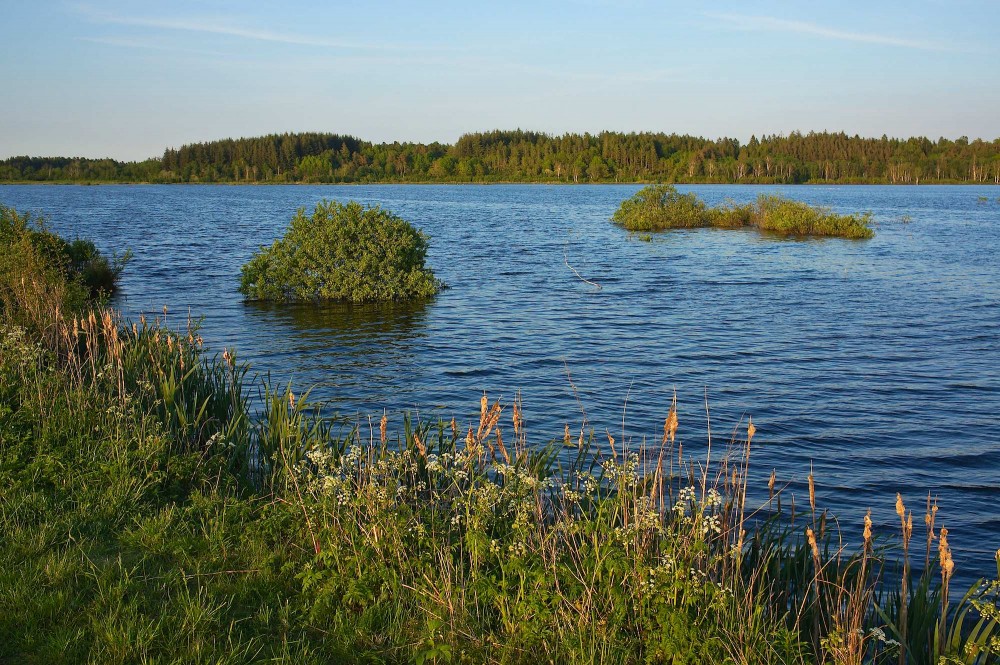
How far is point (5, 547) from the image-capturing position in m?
5.76

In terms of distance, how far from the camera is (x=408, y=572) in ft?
18.8

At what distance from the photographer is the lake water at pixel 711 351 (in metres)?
12.2

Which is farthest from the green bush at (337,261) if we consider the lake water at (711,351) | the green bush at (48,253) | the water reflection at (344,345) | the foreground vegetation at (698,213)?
the foreground vegetation at (698,213)

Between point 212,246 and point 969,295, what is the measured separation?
36.2 meters

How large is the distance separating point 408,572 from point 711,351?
1482 centimetres

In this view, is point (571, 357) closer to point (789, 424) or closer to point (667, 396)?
point (667, 396)

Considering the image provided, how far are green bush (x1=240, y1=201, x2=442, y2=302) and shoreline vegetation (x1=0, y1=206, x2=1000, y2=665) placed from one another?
58.2ft

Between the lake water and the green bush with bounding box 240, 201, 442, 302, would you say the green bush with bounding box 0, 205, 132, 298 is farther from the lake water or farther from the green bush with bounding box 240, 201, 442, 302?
the green bush with bounding box 240, 201, 442, 302

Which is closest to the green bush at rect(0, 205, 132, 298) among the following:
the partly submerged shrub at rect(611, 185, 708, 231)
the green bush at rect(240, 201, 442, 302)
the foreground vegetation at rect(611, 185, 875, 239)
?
the green bush at rect(240, 201, 442, 302)

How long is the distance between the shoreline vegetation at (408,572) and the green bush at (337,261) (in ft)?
58.2

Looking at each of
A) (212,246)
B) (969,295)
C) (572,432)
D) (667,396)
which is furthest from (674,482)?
(212,246)

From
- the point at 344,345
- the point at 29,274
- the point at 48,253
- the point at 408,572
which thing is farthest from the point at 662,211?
the point at 408,572

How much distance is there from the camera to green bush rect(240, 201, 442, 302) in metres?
25.3

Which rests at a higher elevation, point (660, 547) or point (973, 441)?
point (660, 547)
